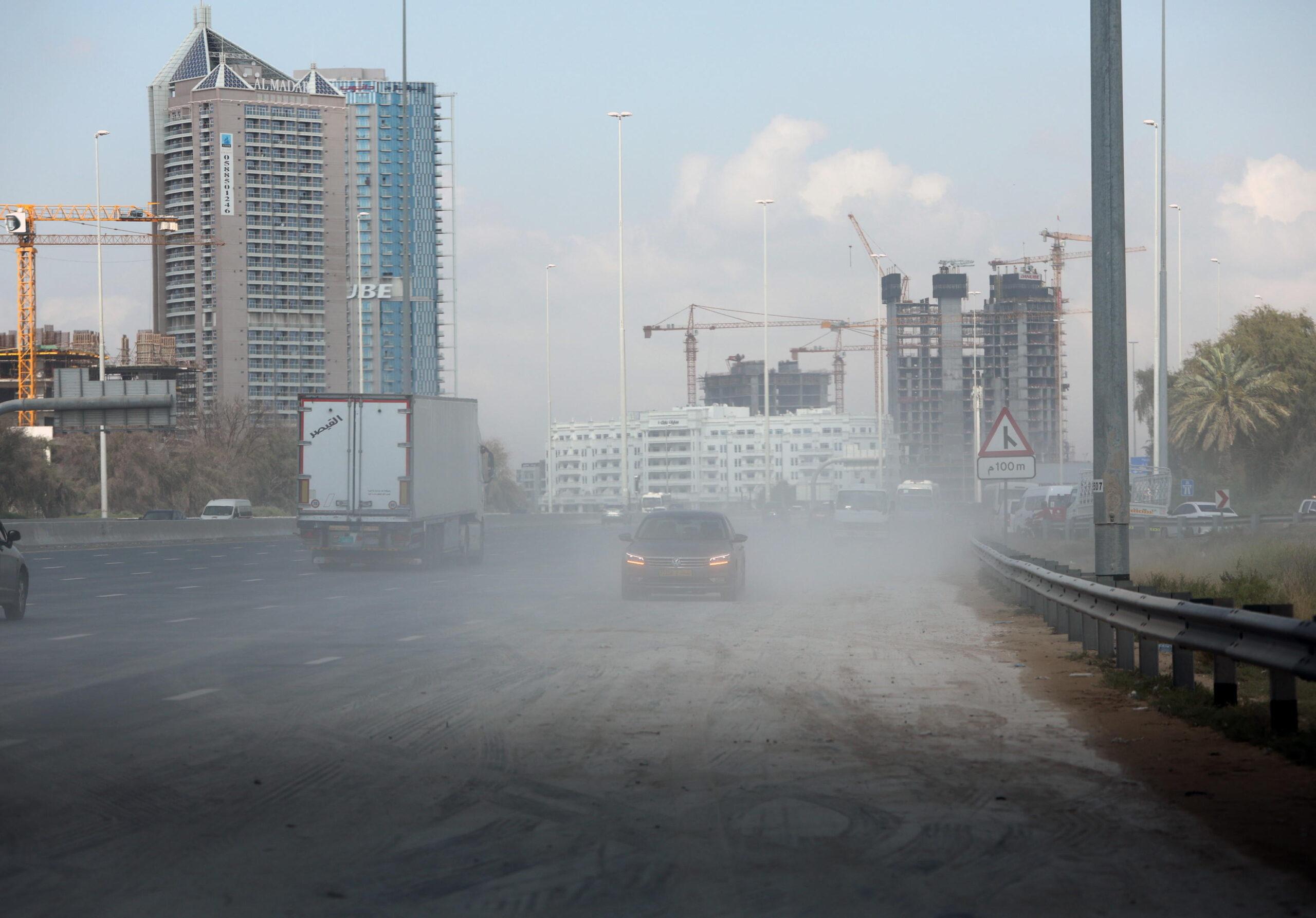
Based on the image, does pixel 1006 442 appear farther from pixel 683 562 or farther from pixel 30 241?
pixel 30 241

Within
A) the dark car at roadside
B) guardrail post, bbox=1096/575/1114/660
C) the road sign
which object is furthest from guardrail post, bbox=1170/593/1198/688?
the dark car at roadside

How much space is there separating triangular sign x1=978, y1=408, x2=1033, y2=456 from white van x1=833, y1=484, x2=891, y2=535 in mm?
25509

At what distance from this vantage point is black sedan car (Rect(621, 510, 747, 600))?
2331 centimetres

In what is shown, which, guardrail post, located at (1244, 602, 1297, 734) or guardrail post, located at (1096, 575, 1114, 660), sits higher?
guardrail post, located at (1244, 602, 1297, 734)

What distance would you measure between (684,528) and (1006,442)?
17.8 feet

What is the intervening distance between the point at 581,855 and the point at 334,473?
28107mm

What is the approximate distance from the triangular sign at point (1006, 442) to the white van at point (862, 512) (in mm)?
25509

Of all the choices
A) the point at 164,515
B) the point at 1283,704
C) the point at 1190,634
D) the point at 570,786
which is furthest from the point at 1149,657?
the point at 164,515

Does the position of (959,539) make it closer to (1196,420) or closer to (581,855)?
(1196,420)

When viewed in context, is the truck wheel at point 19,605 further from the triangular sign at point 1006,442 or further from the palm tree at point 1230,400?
the palm tree at point 1230,400

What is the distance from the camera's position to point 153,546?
48812 mm

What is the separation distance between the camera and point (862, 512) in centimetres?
5019

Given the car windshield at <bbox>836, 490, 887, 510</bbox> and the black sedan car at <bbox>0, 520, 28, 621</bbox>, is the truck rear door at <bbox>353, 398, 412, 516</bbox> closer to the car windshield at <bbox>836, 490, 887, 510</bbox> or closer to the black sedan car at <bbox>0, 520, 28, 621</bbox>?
the black sedan car at <bbox>0, 520, 28, 621</bbox>

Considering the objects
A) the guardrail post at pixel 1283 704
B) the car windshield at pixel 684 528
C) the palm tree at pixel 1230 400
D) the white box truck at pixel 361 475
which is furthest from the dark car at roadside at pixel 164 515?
the guardrail post at pixel 1283 704
